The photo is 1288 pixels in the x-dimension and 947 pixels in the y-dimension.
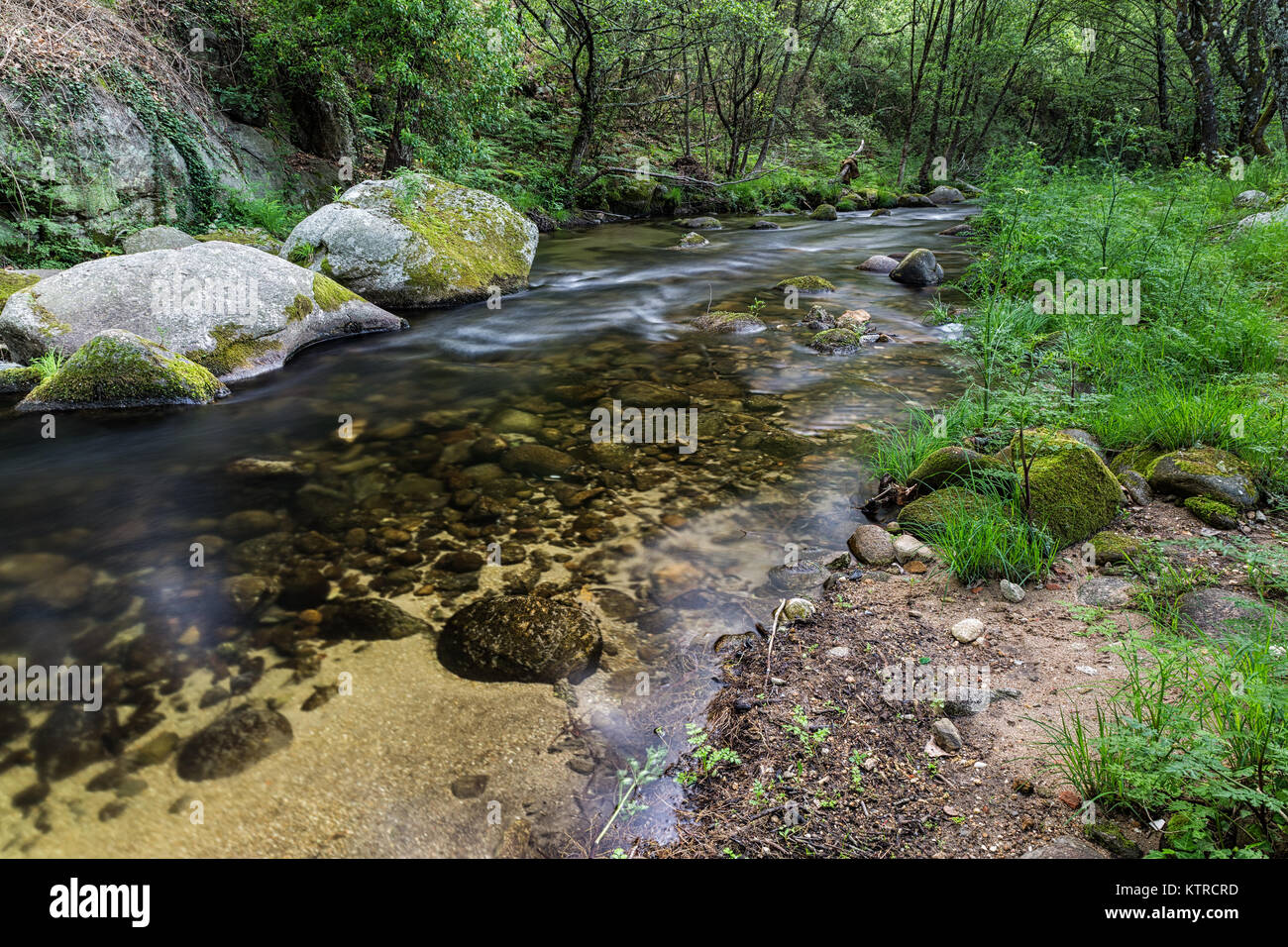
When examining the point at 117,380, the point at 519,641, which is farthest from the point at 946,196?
the point at 519,641

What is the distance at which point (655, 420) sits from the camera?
621cm

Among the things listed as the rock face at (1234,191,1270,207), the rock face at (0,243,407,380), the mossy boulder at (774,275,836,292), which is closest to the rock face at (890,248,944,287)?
the mossy boulder at (774,275,836,292)

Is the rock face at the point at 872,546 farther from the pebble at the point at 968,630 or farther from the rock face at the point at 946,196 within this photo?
the rock face at the point at 946,196

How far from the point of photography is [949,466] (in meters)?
4.43

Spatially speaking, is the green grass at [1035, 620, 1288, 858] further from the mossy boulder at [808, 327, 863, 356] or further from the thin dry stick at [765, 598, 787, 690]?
the mossy boulder at [808, 327, 863, 356]

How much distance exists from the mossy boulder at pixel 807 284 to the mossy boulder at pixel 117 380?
8428 mm

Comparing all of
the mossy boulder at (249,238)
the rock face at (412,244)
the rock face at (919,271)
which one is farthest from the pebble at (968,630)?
the mossy boulder at (249,238)

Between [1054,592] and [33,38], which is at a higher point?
[33,38]

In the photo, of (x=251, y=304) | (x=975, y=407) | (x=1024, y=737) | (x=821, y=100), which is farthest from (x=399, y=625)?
(x=821, y=100)

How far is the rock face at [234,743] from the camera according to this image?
2.75 meters

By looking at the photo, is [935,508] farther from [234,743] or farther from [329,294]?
[329,294]

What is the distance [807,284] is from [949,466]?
7.41 m

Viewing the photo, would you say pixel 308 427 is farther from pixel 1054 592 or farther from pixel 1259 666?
pixel 1259 666

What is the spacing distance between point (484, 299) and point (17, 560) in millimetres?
7504
